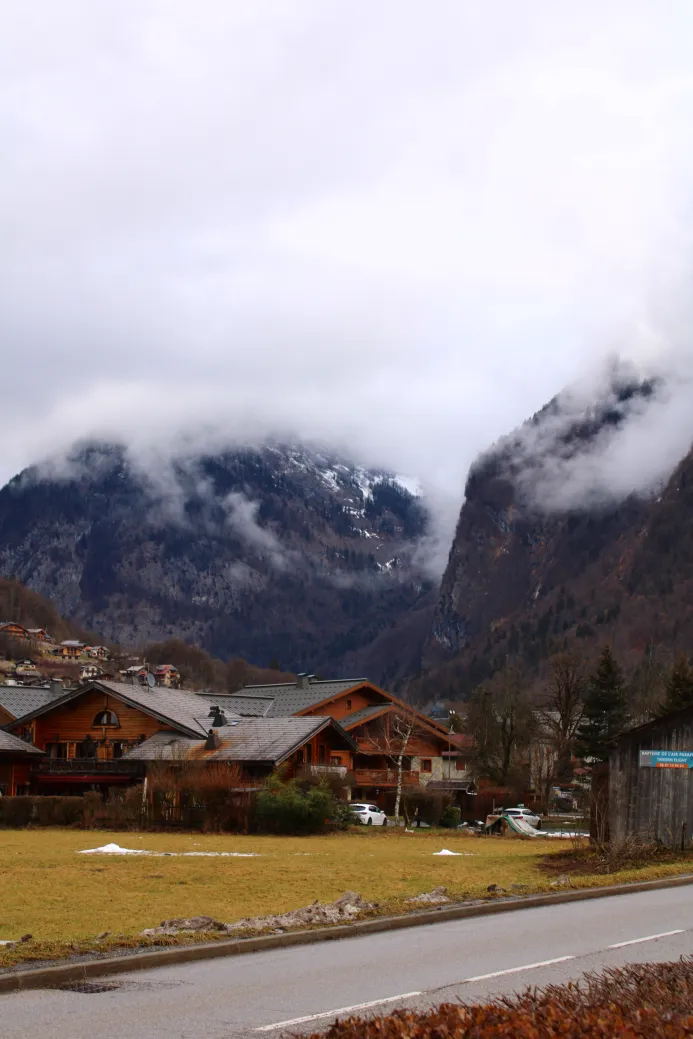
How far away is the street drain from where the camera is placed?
37.0 ft

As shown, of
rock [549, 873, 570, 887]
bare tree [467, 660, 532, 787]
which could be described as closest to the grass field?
rock [549, 873, 570, 887]

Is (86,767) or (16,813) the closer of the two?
(16,813)

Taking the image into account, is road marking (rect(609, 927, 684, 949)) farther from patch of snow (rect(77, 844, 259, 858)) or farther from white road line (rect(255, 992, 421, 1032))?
Answer: patch of snow (rect(77, 844, 259, 858))

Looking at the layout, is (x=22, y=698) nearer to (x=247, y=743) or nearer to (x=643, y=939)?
(x=247, y=743)

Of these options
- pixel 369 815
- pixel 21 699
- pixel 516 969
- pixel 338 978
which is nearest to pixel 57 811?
pixel 369 815

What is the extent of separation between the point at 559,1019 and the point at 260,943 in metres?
6.92

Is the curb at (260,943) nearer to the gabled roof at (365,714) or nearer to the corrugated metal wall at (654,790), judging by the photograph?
the corrugated metal wall at (654,790)

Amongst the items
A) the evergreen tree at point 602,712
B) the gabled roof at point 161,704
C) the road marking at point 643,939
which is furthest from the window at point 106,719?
the road marking at point 643,939

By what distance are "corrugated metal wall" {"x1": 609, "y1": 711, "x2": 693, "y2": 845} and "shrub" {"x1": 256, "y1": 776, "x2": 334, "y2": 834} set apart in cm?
1569

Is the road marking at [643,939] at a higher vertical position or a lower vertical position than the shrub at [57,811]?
higher

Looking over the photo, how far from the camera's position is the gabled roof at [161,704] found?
201ft

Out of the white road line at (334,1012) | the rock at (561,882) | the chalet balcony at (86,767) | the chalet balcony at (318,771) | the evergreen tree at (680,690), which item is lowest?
the chalet balcony at (86,767)

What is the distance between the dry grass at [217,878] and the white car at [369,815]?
14.0m

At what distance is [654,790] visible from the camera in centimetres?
2892
